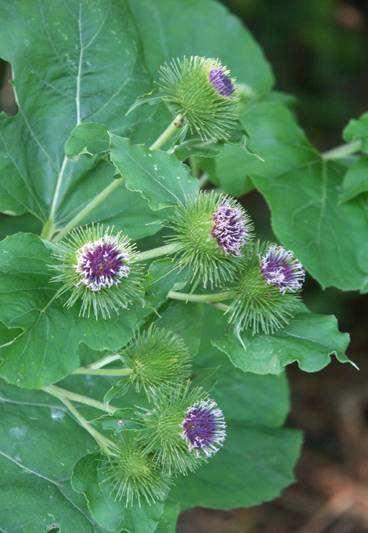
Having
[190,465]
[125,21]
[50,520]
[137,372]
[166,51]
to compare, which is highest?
[125,21]

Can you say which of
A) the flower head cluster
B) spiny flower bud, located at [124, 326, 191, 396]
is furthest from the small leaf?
the flower head cluster

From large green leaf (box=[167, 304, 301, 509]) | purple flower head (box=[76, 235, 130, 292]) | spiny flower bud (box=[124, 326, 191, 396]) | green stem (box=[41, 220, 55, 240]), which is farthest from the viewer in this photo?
large green leaf (box=[167, 304, 301, 509])

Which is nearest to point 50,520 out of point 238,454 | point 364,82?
point 238,454

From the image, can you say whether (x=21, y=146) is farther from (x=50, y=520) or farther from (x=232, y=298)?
(x=50, y=520)

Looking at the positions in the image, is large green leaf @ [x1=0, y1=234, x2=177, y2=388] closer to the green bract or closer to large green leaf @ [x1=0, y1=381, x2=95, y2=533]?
the green bract

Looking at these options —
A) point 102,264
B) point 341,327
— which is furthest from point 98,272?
point 341,327

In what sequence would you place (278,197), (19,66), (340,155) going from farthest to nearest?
(340,155)
(278,197)
(19,66)

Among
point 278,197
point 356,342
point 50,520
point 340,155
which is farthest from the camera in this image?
point 356,342

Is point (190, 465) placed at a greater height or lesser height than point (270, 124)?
lesser
